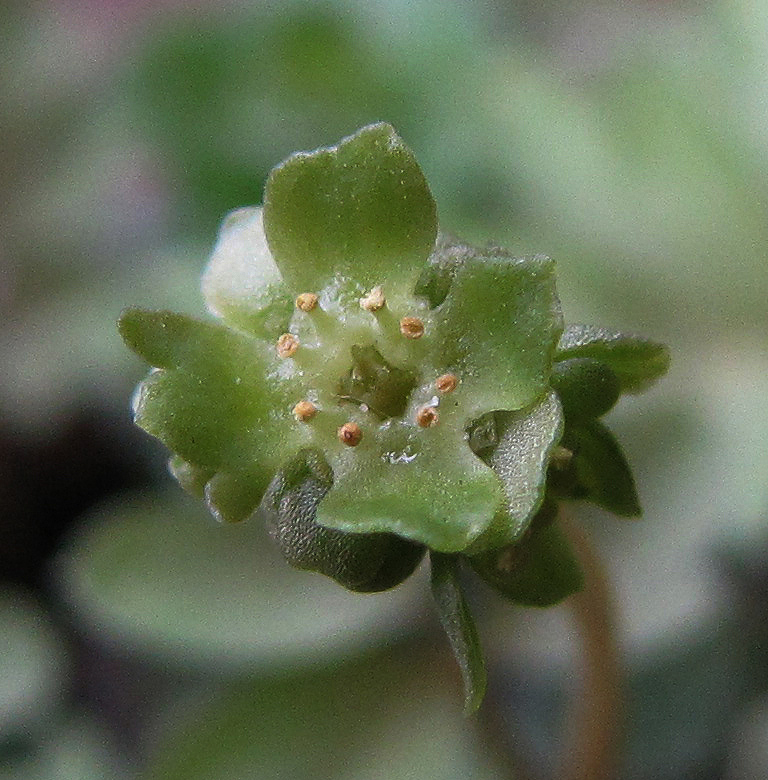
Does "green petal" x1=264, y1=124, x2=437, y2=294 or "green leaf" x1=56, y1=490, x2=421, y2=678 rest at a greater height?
"green petal" x1=264, y1=124, x2=437, y2=294

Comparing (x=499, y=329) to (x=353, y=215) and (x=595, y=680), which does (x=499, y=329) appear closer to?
(x=353, y=215)

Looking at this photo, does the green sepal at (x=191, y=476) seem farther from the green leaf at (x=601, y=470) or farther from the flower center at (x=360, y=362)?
the green leaf at (x=601, y=470)

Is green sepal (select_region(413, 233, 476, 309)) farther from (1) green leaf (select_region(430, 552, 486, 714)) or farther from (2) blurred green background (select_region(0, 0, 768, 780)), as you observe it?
(2) blurred green background (select_region(0, 0, 768, 780))

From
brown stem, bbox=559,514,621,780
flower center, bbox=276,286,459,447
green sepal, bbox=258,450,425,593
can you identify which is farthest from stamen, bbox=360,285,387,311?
brown stem, bbox=559,514,621,780

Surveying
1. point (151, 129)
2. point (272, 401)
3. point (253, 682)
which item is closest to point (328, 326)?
point (272, 401)

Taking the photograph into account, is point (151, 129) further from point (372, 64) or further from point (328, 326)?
point (328, 326)

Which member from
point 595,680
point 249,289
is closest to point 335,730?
point 595,680
